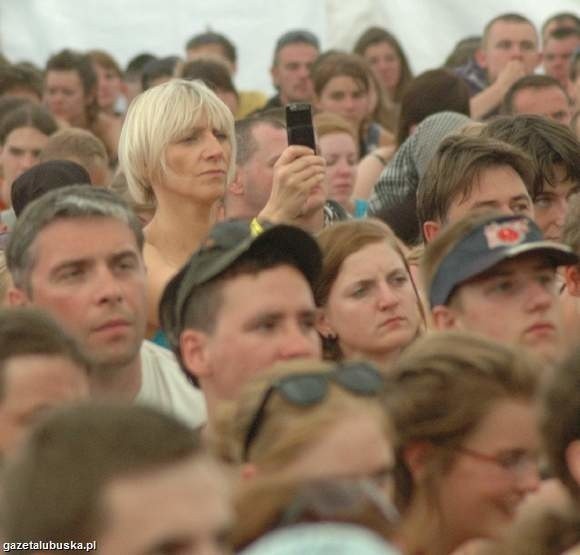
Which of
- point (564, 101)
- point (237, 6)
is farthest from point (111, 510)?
point (237, 6)

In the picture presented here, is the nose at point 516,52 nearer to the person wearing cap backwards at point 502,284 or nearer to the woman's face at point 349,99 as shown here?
the woman's face at point 349,99

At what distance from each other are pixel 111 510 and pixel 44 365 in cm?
128

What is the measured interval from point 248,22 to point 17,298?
34.7ft

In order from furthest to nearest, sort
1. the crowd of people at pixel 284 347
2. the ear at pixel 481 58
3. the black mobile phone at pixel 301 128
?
1. the ear at pixel 481 58
2. the black mobile phone at pixel 301 128
3. the crowd of people at pixel 284 347

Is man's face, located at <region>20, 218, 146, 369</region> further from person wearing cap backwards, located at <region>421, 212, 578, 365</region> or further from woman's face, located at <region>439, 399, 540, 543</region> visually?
woman's face, located at <region>439, 399, 540, 543</region>

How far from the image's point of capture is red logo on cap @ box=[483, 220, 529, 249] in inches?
230

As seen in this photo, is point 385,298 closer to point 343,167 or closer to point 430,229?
point 430,229

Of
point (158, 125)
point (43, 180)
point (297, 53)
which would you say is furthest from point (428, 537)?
point (297, 53)

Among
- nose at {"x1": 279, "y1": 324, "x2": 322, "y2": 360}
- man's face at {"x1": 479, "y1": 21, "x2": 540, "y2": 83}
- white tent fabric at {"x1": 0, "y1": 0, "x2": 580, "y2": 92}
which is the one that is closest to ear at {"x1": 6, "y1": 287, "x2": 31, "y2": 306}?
nose at {"x1": 279, "y1": 324, "x2": 322, "y2": 360}

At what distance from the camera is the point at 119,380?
5.85 m

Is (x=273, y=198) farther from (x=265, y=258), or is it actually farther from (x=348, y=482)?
(x=348, y=482)

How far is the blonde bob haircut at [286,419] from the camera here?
167 inches

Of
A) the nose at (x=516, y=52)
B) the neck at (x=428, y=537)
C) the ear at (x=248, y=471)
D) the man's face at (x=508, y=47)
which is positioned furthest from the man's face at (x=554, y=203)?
the nose at (x=516, y=52)

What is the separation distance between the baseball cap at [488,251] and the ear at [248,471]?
5.26 ft
